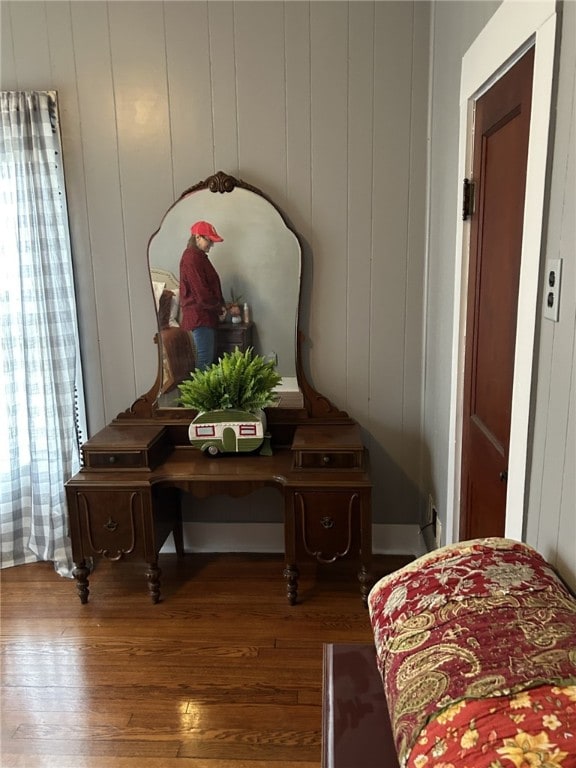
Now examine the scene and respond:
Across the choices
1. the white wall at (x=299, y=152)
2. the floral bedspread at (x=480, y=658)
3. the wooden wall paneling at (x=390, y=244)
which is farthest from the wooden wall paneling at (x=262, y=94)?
the floral bedspread at (x=480, y=658)

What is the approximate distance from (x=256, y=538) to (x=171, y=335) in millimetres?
1073

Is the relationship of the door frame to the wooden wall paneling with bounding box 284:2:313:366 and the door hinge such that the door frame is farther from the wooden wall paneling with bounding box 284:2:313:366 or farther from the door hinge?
the wooden wall paneling with bounding box 284:2:313:366

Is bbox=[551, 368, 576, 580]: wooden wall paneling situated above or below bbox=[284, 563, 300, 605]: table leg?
above

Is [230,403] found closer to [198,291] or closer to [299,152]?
[198,291]

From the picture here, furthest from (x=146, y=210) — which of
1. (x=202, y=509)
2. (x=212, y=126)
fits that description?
(x=202, y=509)

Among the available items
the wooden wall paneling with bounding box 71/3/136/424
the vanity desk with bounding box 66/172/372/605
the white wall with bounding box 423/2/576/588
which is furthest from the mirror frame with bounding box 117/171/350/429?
the white wall with bounding box 423/2/576/588

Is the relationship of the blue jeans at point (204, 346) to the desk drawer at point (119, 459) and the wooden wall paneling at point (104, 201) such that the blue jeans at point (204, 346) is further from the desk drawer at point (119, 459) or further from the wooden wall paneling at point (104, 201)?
the desk drawer at point (119, 459)

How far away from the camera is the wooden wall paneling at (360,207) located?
2545mm

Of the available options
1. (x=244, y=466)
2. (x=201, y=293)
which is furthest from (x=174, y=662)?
(x=201, y=293)

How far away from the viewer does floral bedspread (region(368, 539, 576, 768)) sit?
83 cm

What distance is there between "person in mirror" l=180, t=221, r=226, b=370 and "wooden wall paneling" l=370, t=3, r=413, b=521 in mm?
711

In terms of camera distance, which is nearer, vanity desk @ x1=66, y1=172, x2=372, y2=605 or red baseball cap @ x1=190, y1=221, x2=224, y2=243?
vanity desk @ x1=66, y1=172, x2=372, y2=605

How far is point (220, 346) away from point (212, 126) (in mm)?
955

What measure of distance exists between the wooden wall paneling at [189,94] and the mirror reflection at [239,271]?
11 centimetres
